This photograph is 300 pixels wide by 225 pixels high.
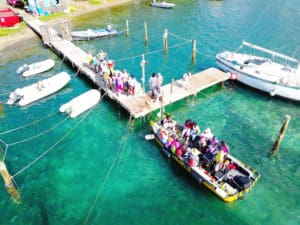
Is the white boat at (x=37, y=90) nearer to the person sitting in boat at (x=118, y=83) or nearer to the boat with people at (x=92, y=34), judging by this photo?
the person sitting in boat at (x=118, y=83)

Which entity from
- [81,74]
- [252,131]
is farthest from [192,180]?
[81,74]

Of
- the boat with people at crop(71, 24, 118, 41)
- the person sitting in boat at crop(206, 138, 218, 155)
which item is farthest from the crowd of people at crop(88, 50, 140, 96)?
the boat with people at crop(71, 24, 118, 41)

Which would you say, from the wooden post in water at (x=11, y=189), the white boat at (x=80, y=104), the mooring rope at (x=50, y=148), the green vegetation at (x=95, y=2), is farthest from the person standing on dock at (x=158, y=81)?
the green vegetation at (x=95, y=2)

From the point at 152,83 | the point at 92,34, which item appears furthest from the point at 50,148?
the point at 92,34

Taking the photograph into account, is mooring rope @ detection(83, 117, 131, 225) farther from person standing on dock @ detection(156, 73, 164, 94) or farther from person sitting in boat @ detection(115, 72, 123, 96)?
person standing on dock @ detection(156, 73, 164, 94)

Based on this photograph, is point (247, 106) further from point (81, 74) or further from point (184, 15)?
point (184, 15)

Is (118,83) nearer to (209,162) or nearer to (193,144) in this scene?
(193,144)
